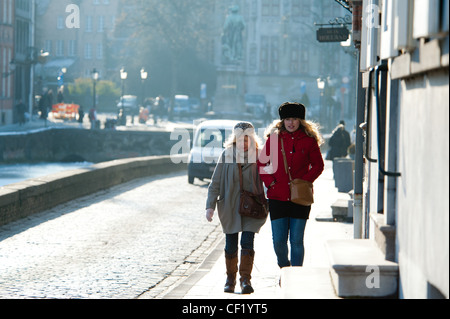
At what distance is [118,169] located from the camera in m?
23.5

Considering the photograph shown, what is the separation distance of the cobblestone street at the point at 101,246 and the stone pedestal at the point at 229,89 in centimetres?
4471

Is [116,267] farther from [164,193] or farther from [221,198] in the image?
[164,193]

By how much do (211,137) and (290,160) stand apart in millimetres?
16741

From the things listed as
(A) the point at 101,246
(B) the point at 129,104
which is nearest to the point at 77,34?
(B) the point at 129,104

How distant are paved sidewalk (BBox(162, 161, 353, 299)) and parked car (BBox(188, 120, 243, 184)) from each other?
8.76m

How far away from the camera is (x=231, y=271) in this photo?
8992 millimetres

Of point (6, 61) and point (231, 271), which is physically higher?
point (6, 61)

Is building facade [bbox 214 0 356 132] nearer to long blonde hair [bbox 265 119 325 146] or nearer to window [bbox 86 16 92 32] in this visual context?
window [bbox 86 16 92 32]

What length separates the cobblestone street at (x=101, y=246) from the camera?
9633 millimetres

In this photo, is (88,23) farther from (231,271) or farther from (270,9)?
(231,271)

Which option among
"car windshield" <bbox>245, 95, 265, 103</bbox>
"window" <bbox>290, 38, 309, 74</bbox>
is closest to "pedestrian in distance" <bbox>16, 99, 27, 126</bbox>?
"car windshield" <bbox>245, 95, 265, 103</bbox>

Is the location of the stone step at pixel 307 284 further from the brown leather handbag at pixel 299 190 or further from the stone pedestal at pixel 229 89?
the stone pedestal at pixel 229 89
